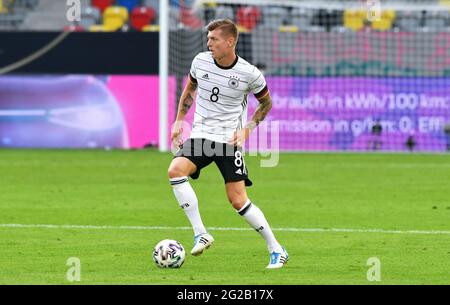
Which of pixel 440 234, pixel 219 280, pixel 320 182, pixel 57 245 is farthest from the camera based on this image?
pixel 320 182

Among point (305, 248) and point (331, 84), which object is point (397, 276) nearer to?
point (305, 248)

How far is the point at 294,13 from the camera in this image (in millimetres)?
31438

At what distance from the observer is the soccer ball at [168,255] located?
10.4 metres

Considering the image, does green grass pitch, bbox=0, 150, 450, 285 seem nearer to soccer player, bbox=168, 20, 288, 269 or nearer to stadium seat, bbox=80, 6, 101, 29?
soccer player, bbox=168, 20, 288, 269

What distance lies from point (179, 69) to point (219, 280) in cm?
1883

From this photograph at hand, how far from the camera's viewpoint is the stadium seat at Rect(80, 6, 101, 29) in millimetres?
31609

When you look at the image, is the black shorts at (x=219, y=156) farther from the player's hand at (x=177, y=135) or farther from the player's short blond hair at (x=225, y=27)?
the player's short blond hair at (x=225, y=27)

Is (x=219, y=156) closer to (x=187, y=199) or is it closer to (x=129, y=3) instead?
Answer: (x=187, y=199)

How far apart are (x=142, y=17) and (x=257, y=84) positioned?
21.7 metres

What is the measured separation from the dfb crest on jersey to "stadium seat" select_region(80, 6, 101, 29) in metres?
20.9

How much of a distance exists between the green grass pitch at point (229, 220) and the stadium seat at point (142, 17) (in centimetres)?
789

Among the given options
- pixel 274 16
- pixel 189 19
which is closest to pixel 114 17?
pixel 189 19
